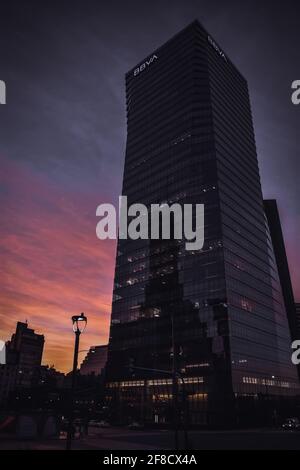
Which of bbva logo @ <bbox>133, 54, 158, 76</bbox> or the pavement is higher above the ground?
bbva logo @ <bbox>133, 54, 158, 76</bbox>

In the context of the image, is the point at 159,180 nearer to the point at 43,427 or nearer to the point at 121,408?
the point at 121,408

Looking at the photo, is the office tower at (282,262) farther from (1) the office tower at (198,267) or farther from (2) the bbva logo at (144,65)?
(2) the bbva logo at (144,65)

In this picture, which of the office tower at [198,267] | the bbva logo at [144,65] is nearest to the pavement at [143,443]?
the office tower at [198,267]

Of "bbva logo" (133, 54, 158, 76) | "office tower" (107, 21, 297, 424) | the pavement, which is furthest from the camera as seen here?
"bbva logo" (133, 54, 158, 76)

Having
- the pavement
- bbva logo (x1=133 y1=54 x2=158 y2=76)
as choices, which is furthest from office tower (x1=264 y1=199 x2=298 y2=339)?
the pavement

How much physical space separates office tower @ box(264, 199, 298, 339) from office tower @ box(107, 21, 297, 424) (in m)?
56.1

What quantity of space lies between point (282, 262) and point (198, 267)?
324 ft

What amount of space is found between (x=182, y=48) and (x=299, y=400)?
419ft

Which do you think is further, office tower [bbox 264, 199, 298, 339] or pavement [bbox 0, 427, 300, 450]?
office tower [bbox 264, 199, 298, 339]

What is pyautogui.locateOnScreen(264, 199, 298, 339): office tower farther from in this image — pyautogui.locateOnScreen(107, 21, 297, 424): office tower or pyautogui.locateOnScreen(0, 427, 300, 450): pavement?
pyautogui.locateOnScreen(0, 427, 300, 450): pavement

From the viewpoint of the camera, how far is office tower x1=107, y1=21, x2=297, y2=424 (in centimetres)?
9100

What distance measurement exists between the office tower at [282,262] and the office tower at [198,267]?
56.1 metres

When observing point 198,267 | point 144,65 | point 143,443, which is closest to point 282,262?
point 198,267
